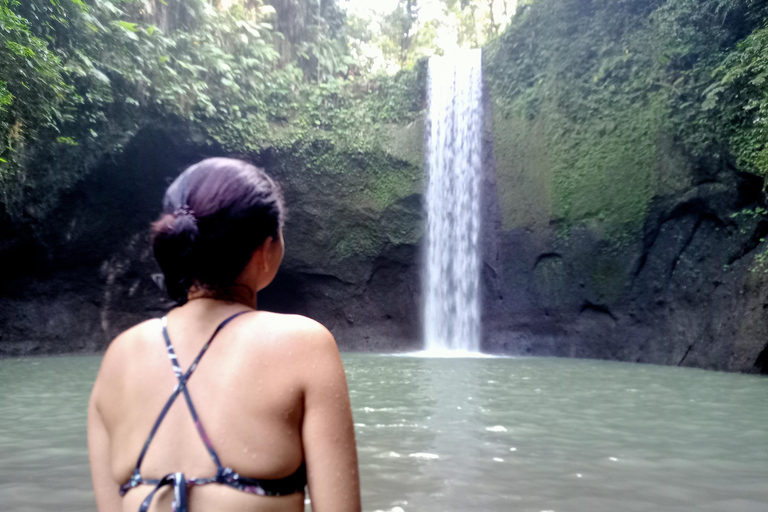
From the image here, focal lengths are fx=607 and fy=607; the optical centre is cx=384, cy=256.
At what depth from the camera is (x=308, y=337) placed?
1.21m

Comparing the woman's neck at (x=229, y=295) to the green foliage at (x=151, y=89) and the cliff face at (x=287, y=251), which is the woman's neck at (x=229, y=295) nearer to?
the green foliage at (x=151, y=89)

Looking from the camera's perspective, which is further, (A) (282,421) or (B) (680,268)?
(B) (680,268)

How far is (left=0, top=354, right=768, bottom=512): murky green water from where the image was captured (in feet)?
10.2

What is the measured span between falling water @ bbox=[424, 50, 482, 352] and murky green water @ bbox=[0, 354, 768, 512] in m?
6.23

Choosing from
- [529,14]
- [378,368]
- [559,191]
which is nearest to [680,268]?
[559,191]

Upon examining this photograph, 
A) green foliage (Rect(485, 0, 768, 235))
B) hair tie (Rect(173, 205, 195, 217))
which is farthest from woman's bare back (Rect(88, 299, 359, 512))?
green foliage (Rect(485, 0, 768, 235))

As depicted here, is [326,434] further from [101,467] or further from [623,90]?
[623,90]

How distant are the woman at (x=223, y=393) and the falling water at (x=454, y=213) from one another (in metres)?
13.0

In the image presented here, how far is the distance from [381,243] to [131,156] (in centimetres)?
585

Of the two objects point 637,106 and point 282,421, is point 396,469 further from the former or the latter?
point 637,106

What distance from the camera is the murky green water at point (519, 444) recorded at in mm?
3096

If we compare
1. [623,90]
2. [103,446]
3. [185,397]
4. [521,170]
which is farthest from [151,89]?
[185,397]

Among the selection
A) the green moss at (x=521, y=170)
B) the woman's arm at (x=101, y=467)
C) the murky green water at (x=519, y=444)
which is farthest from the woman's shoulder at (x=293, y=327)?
the green moss at (x=521, y=170)

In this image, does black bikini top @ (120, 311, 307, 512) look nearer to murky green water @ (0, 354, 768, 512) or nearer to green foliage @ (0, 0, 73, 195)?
murky green water @ (0, 354, 768, 512)
